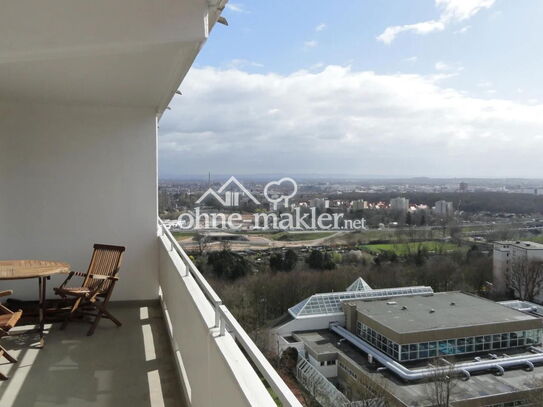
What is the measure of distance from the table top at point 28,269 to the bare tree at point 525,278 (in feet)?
25.6

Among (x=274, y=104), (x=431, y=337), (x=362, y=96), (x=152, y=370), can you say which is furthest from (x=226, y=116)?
(x=152, y=370)

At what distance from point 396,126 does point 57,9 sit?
19.0 m

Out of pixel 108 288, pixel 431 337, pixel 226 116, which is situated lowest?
pixel 431 337

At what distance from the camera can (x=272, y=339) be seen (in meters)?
4.46

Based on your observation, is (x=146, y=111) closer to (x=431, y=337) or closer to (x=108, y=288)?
(x=108, y=288)

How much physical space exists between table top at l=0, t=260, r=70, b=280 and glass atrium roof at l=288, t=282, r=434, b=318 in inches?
135

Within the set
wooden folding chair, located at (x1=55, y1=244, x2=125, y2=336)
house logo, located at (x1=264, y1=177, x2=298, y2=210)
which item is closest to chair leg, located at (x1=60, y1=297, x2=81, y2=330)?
wooden folding chair, located at (x1=55, y1=244, x2=125, y2=336)

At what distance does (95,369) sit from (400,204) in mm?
8699

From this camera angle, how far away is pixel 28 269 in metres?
3.40

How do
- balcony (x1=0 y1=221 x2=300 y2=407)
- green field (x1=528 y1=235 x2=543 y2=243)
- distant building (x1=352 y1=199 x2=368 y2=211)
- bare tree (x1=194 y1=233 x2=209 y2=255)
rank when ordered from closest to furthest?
balcony (x1=0 y1=221 x2=300 y2=407), bare tree (x1=194 y1=233 x2=209 y2=255), green field (x1=528 y1=235 x2=543 y2=243), distant building (x1=352 y1=199 x2=368 y2=211)

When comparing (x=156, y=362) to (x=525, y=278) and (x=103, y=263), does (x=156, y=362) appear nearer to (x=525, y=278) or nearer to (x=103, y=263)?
(x=103, y=263)

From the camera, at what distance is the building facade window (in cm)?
556

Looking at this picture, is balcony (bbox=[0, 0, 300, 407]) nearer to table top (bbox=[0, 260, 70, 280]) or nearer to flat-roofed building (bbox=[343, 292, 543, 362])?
table top (bbox=[0, 260, 70, 280])

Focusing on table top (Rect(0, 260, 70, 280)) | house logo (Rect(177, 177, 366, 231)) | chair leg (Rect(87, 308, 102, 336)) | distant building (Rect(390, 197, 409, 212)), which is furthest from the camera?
distant building (Rect(390, 197, 409, 212))
